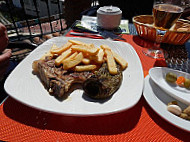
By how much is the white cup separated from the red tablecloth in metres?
1.64

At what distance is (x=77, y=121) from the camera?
3.23 ft

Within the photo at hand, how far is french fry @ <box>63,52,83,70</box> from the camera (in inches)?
48.4

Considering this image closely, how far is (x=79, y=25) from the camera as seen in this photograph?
2.36m

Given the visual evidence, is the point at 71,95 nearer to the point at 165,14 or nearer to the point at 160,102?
the point at 160,102

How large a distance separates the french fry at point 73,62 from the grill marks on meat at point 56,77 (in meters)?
0.06

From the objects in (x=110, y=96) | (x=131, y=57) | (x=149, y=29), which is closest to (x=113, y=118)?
(x=110, y=96)

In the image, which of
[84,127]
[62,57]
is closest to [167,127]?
[84,127]

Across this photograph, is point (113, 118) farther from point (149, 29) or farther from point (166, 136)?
point (149, 29)

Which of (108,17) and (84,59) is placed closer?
(84,59)

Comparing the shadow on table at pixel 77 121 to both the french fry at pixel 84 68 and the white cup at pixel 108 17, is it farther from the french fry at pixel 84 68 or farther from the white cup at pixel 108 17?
the white cup at pixel 108 17

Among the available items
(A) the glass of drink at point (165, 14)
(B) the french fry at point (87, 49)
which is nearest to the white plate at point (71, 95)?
(B) the french fry at point (87, 49)

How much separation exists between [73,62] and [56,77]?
0.20m

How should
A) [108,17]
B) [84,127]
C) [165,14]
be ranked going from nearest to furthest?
[84,127] < [165,14] < [108,17]

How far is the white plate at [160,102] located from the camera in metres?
0.89
